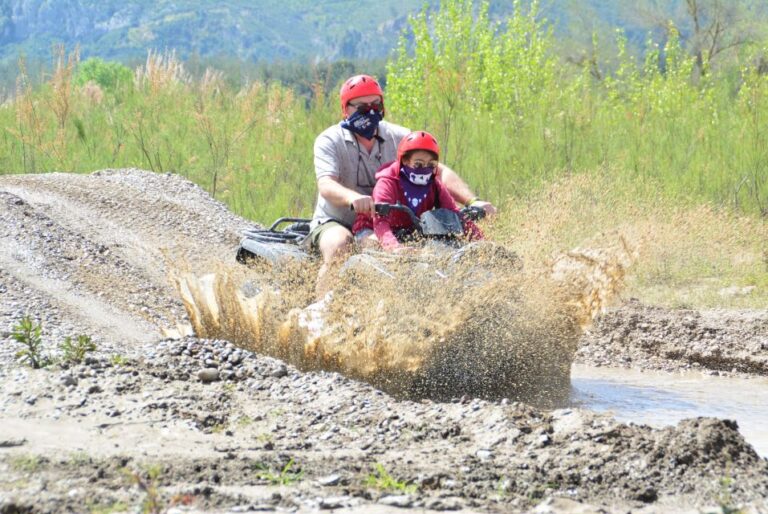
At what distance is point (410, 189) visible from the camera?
761 centimetres

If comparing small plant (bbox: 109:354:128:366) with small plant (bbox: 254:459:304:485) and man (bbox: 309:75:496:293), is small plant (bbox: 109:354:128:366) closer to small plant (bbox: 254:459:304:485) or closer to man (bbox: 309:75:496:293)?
man (bbox: 309:75:496:293)

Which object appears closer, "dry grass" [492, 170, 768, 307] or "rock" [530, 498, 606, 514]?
"rock" [530, 498, 606, 514]

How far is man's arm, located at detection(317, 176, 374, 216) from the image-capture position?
730cm

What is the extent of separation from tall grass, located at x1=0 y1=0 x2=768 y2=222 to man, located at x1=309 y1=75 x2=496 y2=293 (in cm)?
592

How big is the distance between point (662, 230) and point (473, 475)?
328 inches

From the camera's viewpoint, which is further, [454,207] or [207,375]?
[454,207]

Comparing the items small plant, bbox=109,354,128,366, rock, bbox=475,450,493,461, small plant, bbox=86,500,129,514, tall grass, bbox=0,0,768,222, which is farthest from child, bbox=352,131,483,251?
tall grass, bbox=0,0,768,222

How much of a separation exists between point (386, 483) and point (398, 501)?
22cm

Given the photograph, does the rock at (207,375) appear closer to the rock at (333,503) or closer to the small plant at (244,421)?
the small plant at (244,421)

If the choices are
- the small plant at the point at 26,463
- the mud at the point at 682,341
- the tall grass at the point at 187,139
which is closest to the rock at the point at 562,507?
the small plant at the point at 26,463

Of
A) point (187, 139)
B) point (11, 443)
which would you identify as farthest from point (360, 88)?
point (187, 139)

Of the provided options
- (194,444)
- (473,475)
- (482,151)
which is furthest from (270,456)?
(482,151)

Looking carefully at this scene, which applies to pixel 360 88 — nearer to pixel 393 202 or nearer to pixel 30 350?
pixel 393 202

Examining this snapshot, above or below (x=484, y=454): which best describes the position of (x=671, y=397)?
below
